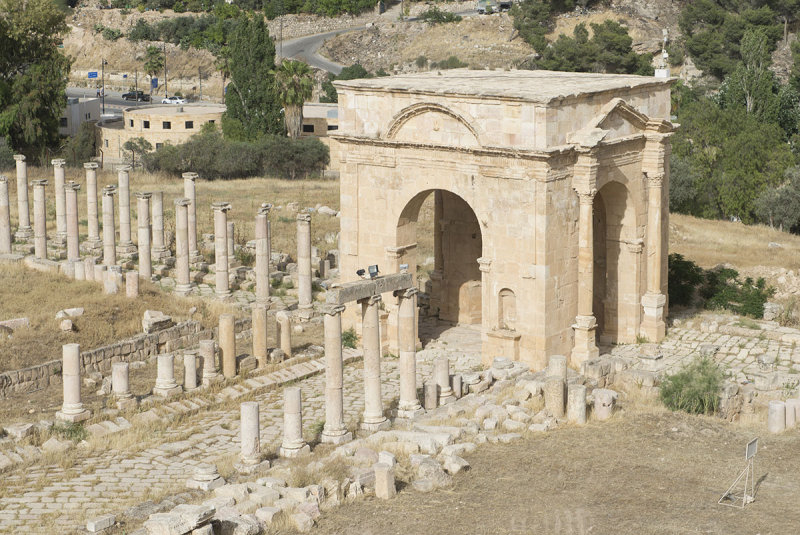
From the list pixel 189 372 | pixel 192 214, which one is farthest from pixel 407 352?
pixel 192 214

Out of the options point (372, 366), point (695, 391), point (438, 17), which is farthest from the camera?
point (438, 17)

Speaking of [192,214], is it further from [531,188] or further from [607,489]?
[607,489]

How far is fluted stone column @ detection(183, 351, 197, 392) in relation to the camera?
2852cm

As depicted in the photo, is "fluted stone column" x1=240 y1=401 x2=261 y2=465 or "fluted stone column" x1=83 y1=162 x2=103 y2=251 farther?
"fluted stone column" x1=83 y1=162 x2=103 y2=251

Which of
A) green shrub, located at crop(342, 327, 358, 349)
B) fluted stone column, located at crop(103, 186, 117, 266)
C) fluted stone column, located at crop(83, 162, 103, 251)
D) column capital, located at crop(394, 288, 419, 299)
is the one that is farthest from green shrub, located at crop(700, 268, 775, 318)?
fluted stone column, located at crop(83, 162, 103, 251)

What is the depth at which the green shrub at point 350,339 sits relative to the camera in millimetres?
32188

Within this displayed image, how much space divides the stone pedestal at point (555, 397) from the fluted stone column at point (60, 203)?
20.7m

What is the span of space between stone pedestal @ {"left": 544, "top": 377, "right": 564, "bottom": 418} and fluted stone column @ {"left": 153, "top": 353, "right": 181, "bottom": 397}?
788cm

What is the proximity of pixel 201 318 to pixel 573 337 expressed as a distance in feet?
32.5

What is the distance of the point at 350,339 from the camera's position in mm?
32281

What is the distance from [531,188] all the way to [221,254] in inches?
424

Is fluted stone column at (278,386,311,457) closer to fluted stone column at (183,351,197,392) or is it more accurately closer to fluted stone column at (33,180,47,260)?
fluted stone column at (183,351,197,392)

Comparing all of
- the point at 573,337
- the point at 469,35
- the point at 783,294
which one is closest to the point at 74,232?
the point at 573,337

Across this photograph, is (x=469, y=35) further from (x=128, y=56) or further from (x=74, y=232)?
(x=74, y=232)
